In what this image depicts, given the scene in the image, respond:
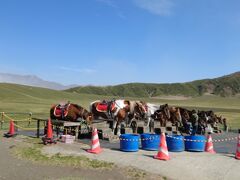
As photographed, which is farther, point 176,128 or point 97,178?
point 176,128

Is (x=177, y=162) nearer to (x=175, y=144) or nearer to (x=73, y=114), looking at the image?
(x=175, y=144)

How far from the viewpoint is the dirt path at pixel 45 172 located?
41.1 feet

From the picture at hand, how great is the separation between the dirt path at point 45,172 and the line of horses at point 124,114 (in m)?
8.22

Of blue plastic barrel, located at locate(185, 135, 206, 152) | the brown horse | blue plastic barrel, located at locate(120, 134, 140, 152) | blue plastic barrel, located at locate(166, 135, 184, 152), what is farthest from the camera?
the brown horse

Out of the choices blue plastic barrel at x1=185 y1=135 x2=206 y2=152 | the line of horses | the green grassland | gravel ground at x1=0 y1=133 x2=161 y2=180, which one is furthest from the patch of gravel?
the green grassland

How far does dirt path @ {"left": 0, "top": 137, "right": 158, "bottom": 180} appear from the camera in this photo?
41.1 ft

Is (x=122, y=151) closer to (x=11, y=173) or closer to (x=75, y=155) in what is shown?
(x=75, y=155)

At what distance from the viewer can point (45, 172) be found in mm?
13156

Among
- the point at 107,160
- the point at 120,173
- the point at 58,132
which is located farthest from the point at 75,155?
the point at 58,132

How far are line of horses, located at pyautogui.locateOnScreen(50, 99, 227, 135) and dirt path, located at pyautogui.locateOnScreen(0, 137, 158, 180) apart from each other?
27.0 feet

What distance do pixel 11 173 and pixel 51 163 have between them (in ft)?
6.16

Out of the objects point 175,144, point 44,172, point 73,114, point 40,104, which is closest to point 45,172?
point 44,172

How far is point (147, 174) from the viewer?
42.9 ft

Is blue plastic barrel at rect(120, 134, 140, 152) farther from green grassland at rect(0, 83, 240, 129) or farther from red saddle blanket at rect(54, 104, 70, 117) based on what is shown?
green grassland at rect(0, 83, 240, 129)
